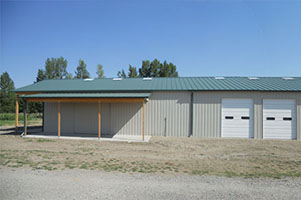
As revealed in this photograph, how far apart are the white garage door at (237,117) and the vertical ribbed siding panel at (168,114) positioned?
8.31 feet

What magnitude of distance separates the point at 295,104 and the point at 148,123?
980 centimetres

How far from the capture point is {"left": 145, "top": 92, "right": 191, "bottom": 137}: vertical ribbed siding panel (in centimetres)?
1244

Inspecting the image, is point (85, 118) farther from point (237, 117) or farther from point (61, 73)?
point (61, 73)

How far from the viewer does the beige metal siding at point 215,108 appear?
39.4 feet

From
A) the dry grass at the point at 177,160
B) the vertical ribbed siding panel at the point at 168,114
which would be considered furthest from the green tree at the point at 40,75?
the dry grass at the point at 177,160

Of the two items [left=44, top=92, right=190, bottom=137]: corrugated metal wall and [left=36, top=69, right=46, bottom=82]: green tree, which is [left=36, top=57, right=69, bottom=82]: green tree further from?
[left=44, top=92, right=190, bottom=137]: corrugated metal wall

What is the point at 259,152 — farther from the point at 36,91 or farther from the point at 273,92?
the point at 36,91

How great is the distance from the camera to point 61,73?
47.9 meters

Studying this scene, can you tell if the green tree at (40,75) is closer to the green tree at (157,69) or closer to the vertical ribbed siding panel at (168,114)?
the green tree at (157,69)

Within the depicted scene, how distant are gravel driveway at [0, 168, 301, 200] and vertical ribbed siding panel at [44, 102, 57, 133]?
926cm

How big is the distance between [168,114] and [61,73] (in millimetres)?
43869

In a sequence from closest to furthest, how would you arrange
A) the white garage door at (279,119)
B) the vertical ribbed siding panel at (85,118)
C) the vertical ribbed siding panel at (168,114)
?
the white garage door at (279,119) < the vertical ribbed siding panel at (168,114) < the vertical ribbed siding panel at (85,118)

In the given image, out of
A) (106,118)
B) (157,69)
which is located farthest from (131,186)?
(157,69)

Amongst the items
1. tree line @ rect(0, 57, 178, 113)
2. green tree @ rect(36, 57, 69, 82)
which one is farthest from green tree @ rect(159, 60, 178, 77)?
green tree @ rect(36, 57, 69, 82)
